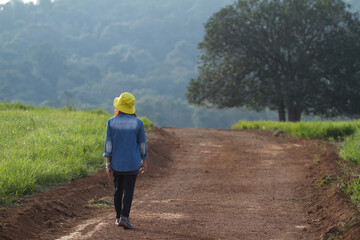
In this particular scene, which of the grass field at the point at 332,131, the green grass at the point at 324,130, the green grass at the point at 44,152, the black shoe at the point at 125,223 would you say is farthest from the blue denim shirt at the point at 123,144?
the green grass at the point at 324,130

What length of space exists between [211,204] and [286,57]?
25.6 m

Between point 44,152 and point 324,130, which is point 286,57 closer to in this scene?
point 324,130

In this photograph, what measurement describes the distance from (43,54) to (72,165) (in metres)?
108

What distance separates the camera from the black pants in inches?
254

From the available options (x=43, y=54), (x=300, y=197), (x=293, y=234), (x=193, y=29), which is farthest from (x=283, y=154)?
(x=193, y=29)

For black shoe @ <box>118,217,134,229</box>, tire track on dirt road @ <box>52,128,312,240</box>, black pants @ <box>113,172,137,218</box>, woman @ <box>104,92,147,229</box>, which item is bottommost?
tire track on dirt road @ <box>52,128,312,240</box>

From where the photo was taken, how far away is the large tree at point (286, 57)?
30219 millimetres

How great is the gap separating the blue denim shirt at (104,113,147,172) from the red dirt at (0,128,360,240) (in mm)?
790

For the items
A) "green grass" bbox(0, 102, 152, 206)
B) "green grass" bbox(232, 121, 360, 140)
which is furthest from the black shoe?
"green grass" bbox(232, 121, 360, 140)

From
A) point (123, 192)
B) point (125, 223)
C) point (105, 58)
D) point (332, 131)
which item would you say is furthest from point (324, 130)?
point (105, 58)

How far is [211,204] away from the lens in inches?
316

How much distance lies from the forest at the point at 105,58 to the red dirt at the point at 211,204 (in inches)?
2272

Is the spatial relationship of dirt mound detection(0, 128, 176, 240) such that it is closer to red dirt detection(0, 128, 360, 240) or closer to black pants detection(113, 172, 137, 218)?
red dirt detection(0, 128, 360, 240)

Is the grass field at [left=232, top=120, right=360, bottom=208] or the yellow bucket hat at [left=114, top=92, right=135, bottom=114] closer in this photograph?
the yellow bucket hat at [left=114, top=92, right=135, bottom=114]
